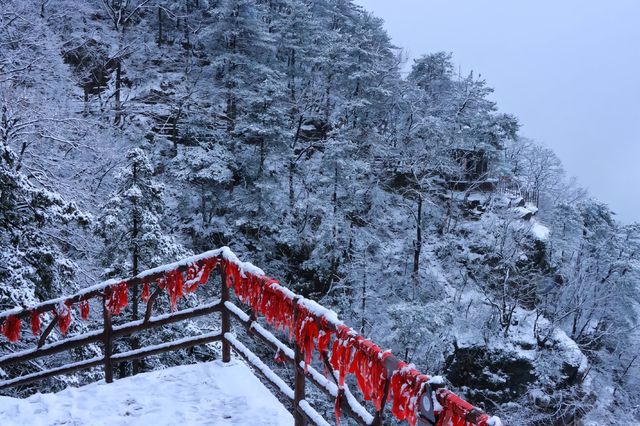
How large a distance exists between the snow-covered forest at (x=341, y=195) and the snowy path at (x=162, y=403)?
8.40m

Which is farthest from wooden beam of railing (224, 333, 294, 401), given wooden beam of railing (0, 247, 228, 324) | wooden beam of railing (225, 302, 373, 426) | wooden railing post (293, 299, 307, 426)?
wooden beam of railing (0, 247, 228, 324)

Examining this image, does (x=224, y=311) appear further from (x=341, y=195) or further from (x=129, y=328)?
(x=341, y=195)

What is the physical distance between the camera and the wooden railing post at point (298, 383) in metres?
4.13

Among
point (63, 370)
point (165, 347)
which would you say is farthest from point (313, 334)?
point (63, 370)

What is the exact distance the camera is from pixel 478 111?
A: 35250 mm

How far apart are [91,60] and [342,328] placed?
3562 cm

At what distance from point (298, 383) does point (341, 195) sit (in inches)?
953

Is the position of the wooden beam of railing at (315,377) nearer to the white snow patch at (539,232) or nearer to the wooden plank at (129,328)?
the wooden plank at (129,328)

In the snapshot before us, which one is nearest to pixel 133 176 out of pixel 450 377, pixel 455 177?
pixel 450 377

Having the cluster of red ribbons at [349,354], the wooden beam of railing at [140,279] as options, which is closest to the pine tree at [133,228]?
the wooden beam of railing at [140,279]

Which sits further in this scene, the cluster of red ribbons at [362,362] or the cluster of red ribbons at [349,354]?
the cluster of red ribbons at [362,362]

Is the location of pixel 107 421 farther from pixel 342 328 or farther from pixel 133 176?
pixel 133 176

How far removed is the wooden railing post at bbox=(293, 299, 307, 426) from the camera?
4.13 metres

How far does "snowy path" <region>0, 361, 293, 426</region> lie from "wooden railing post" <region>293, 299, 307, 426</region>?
62 cm
